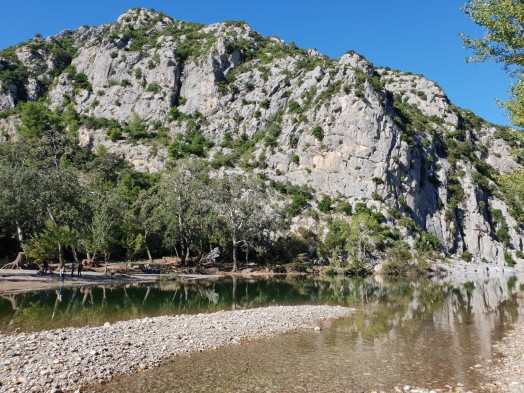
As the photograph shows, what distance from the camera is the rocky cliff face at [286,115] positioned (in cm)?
10156

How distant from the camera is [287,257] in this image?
251ft

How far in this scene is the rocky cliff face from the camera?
101562mm

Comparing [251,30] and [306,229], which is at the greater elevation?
[251,30]

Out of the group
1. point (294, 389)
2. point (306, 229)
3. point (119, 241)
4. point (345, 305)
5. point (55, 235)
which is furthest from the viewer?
point (306, 229)

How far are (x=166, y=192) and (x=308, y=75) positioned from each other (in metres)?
68.4

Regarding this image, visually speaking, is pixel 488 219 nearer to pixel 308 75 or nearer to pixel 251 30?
pixel 308 75

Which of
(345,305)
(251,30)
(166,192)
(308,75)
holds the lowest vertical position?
(345,305)

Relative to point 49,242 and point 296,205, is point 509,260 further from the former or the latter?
point 49,242

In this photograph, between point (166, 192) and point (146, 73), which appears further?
point (146, 73)

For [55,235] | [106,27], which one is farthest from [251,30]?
[55,235]

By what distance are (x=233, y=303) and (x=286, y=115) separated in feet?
289

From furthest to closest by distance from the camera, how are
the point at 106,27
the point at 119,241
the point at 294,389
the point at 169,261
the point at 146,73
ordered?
the point at 106,27
the point at 146,73
the point at 169,261
the point at 119,241
the point at 294,389

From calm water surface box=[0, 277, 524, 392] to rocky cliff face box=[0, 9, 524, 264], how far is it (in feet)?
205

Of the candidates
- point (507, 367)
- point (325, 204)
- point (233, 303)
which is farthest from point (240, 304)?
point (325, 204)
